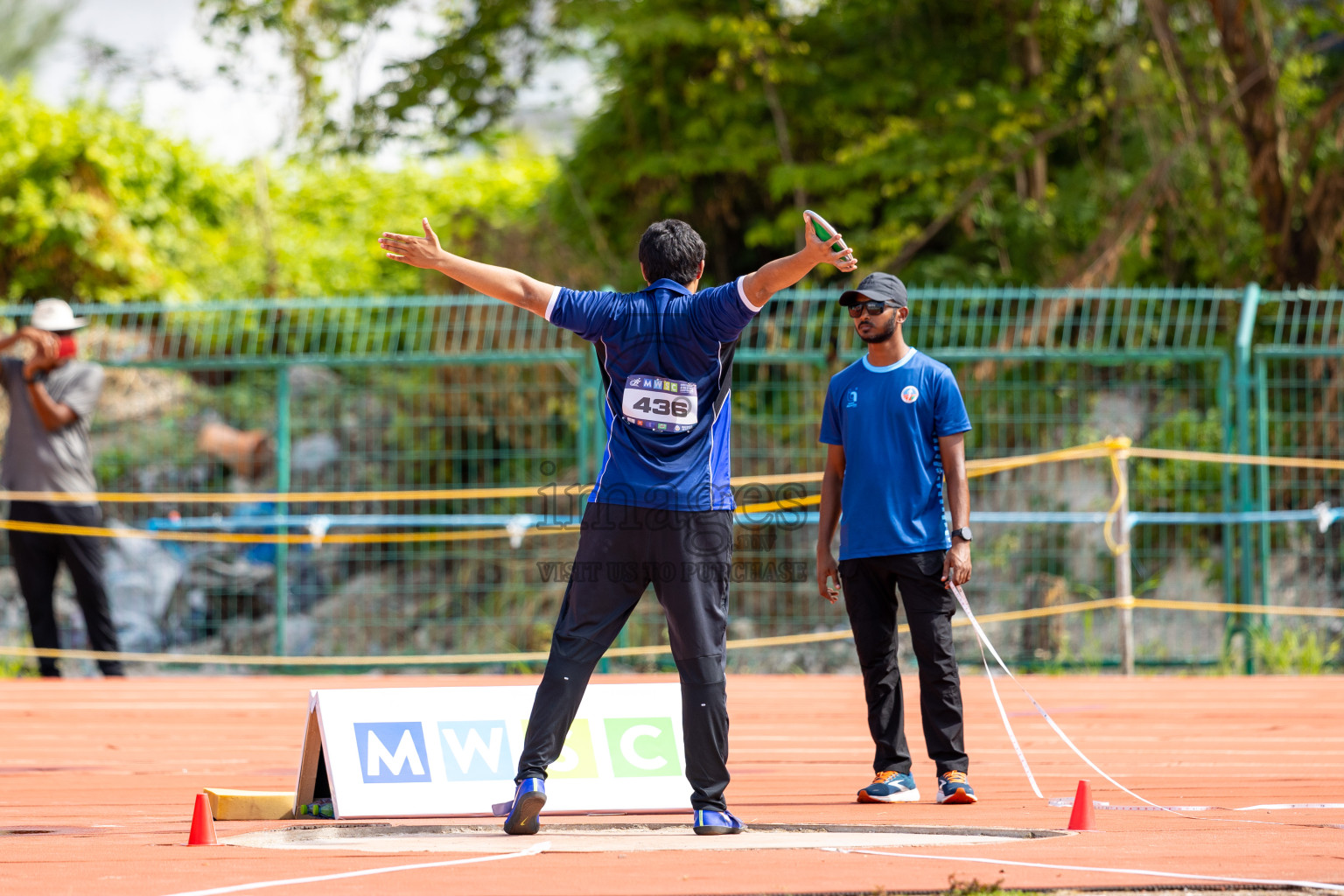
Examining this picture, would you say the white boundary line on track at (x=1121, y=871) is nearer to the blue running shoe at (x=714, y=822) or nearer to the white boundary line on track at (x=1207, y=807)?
the blue running shoe at (x=714, y=822)

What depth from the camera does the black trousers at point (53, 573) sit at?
342 inches

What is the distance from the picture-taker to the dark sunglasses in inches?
185

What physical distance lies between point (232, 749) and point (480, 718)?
238cm

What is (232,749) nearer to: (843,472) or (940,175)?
(843,472)

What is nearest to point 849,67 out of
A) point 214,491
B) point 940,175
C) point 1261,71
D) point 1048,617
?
point 940,175

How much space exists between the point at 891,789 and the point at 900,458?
112cm

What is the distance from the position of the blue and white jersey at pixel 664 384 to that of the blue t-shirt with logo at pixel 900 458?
3.13 ft

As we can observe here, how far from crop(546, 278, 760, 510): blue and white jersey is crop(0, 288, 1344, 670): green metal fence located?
5.13m

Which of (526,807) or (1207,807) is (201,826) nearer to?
(526,807)

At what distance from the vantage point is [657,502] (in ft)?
12.5

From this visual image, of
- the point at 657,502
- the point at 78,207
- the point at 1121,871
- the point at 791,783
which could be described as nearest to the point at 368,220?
the point at 78,207

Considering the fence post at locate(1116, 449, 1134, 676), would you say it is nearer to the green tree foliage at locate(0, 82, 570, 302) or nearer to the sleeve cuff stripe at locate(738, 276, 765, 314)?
the sleeve cuff stripe at locate(738, 276, 765, 314)

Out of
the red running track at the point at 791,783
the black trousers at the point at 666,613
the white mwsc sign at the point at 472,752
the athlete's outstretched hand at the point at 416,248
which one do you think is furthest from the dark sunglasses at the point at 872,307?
the red running track at the point at 791,783

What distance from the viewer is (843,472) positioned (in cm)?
491
